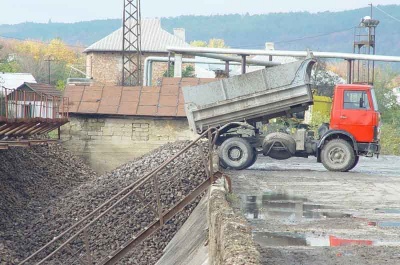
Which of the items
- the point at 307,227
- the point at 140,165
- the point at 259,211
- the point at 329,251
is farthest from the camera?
the point at 140,165

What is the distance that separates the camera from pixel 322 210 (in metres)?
15.1

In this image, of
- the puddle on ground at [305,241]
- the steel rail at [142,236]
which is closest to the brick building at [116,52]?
Result: the steel rail at [142,236]

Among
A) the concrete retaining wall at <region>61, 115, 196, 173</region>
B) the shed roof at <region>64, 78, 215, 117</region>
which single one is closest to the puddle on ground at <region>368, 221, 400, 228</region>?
the shed roof at <region>64, 78, 215, 117</region>

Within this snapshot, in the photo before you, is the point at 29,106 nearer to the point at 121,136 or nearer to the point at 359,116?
the point at 121,136

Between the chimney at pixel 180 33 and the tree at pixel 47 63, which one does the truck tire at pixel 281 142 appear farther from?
the chimney at pixel 180 33

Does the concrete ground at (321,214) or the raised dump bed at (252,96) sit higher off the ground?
the raised dump bed at (252,96)

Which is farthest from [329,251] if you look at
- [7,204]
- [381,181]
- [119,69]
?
[119,69]

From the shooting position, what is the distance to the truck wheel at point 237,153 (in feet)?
79.9

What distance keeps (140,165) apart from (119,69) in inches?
2149

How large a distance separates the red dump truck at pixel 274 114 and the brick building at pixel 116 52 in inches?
2045

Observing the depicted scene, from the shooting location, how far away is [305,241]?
11.3 m

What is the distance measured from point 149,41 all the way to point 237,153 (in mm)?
62738

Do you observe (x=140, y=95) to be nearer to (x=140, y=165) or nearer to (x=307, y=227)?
(x=140, y=165)

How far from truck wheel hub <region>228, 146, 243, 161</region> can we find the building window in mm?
2976
